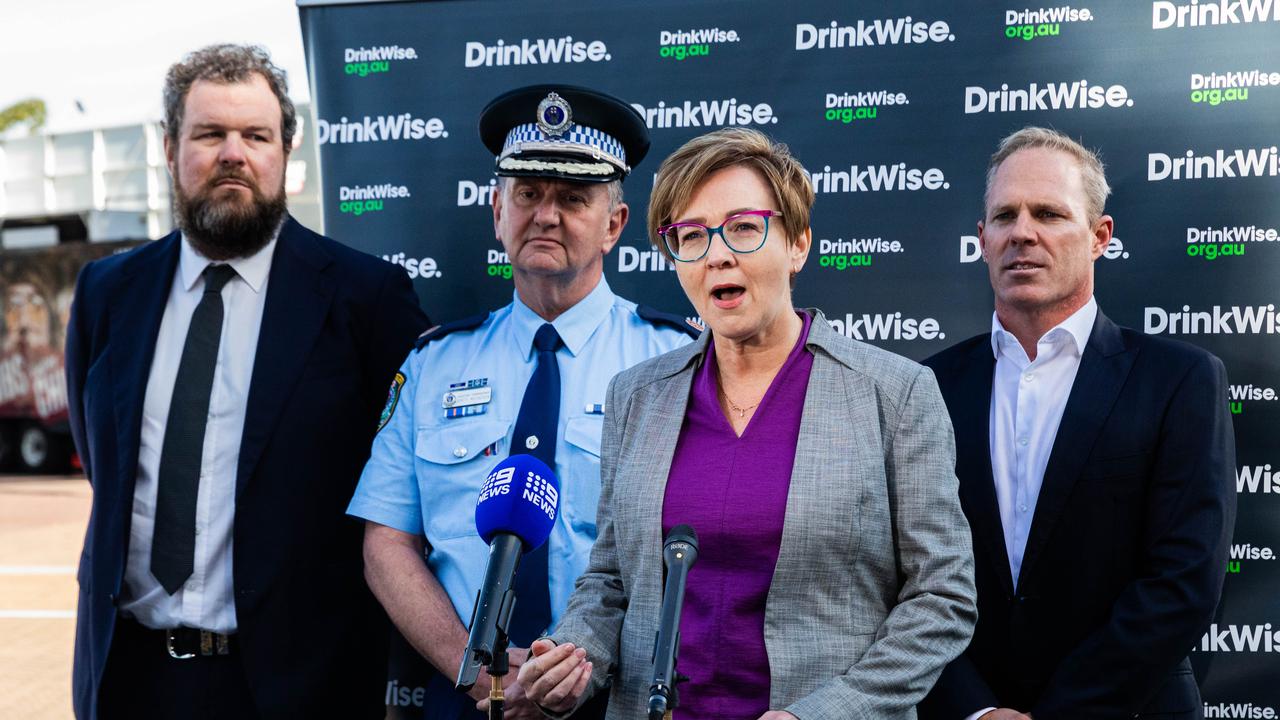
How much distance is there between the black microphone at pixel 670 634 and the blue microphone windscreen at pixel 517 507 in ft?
0.88

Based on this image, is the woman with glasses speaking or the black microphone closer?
the black microphone

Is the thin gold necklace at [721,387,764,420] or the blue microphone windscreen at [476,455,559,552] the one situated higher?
the thin gold necklace at [721,387,764,420]

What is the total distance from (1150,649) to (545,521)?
1.47 m

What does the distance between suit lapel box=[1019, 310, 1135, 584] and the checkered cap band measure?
136 centimetres

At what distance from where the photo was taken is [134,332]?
3.21 m

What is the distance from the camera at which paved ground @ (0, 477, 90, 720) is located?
7.45m

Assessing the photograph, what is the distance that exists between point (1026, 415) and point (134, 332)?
247cm

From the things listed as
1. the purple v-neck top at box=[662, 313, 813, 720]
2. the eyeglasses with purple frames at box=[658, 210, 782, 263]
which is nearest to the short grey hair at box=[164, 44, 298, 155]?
the eyeglasses with purple frames at box=[658, 210, 782, 263]

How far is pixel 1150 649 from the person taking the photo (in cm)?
252

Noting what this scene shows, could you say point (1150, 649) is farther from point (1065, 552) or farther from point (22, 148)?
point (22, 148)

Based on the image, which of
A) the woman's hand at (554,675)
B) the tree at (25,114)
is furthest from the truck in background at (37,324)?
the tree at (25,114)

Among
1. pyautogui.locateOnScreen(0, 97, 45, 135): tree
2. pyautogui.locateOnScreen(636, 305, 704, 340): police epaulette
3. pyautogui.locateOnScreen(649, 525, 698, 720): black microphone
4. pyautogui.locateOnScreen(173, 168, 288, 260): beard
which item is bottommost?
pyautogui.locateOnScreen(649, 525, 698, 720): black microphone

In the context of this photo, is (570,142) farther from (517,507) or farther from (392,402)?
(517,507)

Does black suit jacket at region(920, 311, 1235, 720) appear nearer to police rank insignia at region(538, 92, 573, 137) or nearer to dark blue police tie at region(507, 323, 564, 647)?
dark blue police tie at region(507, 323, 564, 647)
